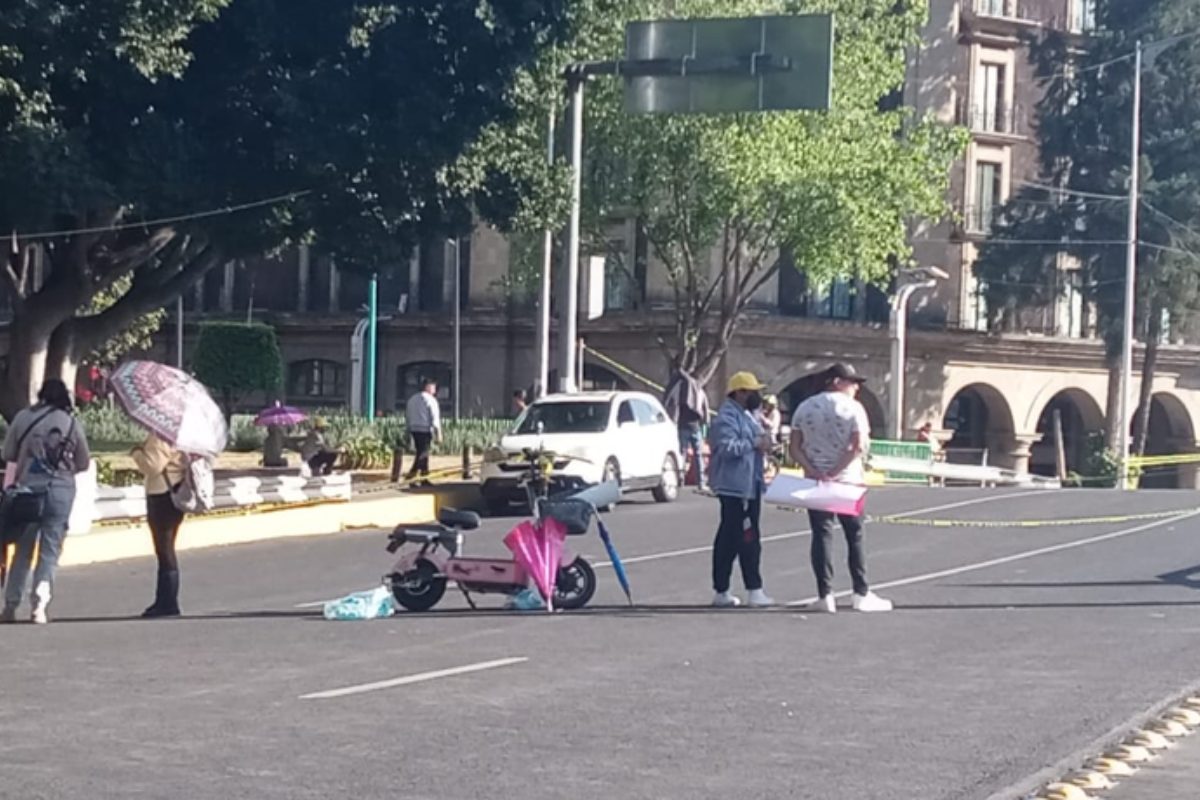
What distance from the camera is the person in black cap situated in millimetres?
14906

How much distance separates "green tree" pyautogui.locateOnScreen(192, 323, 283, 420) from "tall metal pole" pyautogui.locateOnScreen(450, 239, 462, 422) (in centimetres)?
580

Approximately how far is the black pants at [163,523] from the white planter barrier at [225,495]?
3.93 meters

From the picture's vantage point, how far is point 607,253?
45.6 metres

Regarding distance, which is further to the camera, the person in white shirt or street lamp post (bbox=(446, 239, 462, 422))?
street lamp post (bbox=(446, 239, 462, 422))

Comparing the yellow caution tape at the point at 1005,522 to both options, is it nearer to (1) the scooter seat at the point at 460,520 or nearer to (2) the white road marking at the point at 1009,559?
(2) the white road marking at the point at 1009,559

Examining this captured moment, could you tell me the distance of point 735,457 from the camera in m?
15.3

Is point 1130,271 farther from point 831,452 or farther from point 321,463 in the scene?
point 831,452

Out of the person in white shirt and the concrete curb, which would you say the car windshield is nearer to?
the concrete curb

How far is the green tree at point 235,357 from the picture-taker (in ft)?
151

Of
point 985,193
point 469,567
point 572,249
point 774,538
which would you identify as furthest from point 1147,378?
point 469,567

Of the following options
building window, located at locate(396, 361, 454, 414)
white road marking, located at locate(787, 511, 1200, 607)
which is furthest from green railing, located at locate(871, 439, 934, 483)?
white road marking, located at locate(787, 511, 1200, 607)

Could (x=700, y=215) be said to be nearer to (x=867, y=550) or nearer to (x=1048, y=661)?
(x=867, y=550)

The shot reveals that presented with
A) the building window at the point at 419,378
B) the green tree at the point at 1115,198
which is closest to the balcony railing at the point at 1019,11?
the green tree at the point at 1115,198

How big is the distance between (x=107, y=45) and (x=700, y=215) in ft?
61.6
